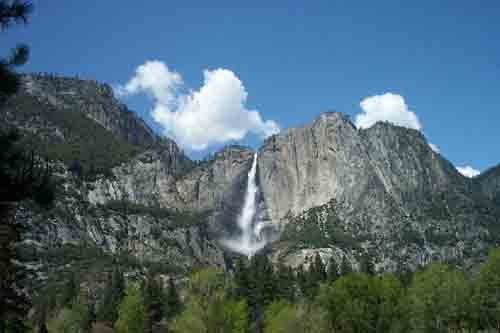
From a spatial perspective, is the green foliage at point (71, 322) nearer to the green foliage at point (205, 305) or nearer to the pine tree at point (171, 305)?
the pine tree at point (171, 305)

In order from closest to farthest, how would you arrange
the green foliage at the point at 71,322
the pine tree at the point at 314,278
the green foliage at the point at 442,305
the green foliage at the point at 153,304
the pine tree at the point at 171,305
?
the green foliage at the point at 442,305
the green foliage at the point at 71,322
the green foliage at the point at 153,304
the pine tree at the point at 171,305
the pine tree at the point at 314,278

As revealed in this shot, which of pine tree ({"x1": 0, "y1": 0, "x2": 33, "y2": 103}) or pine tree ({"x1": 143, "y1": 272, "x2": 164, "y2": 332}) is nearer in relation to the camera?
pine tree ({"x1": 0, "y1": 0, "x2": 33, "y2": 103})

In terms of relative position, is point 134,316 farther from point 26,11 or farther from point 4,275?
point 26,11

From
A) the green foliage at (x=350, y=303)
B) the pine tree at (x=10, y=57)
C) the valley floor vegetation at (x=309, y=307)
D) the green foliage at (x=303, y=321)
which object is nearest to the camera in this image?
the pine tree at (x=10, y=57)

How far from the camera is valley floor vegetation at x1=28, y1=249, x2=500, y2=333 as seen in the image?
5809cm

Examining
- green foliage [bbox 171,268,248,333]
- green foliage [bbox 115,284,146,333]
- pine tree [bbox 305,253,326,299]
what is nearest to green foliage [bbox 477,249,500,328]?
green foliage [bbox 171,268,248,333]

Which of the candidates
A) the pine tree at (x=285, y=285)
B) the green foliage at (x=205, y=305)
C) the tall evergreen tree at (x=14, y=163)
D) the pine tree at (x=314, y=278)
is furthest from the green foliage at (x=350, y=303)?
the tall evergreen tree at (x=14, y=163)

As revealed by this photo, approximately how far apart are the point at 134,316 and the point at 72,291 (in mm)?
31657

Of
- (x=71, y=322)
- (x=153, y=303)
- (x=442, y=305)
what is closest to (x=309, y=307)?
(x=442, y=305)

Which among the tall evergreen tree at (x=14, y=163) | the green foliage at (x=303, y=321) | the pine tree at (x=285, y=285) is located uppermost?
the tall evergreen tree at (x=14, y=163)

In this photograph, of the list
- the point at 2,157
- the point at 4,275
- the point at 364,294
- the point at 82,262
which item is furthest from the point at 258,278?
the point at 82,262

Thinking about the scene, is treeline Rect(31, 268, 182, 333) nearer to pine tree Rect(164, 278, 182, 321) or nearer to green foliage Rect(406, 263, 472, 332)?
pine tree Rect(164, 278, 182, 321)

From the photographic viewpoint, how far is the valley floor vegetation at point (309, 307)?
58094 millimetres

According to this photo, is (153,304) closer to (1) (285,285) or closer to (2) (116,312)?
(2) (116,312)
